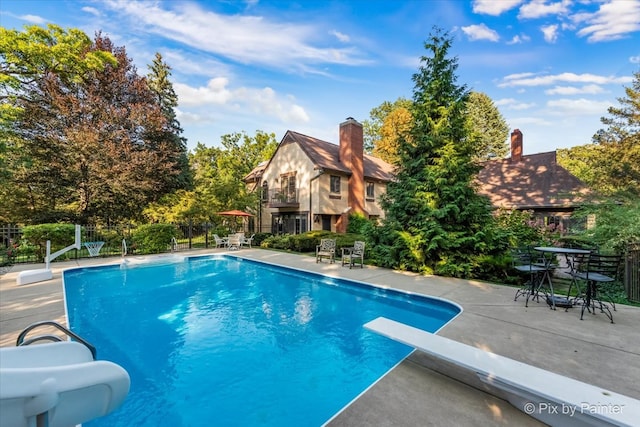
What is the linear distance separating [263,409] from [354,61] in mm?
15876

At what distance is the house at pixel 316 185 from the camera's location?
1888 cm

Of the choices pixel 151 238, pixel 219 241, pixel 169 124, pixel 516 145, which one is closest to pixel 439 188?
pixel 219 241

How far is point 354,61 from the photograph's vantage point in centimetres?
1484

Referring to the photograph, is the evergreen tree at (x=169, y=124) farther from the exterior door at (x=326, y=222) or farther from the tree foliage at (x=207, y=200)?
the exterior door at (x=326, y=222)

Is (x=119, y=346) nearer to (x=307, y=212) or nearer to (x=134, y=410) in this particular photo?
(x=134, y=410)

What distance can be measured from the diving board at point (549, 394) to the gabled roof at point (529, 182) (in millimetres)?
14366

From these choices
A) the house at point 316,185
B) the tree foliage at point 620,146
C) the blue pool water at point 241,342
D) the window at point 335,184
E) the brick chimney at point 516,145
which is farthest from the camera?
the brick chimney at point 516,145

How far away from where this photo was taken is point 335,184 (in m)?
19.6

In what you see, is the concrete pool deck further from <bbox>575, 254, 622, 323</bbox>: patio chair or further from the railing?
the railing

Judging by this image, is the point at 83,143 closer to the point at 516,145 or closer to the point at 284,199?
the point at 284,199

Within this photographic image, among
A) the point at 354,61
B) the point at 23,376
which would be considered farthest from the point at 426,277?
the point at 354,61

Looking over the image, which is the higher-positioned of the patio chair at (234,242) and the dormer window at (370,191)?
the dormer window at (370,191)

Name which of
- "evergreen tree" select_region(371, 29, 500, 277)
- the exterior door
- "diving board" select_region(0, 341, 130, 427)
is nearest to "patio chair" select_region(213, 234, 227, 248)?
the exterior door

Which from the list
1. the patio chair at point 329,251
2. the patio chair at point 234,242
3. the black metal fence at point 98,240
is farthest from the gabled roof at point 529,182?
the black metal fence at point 98,240
